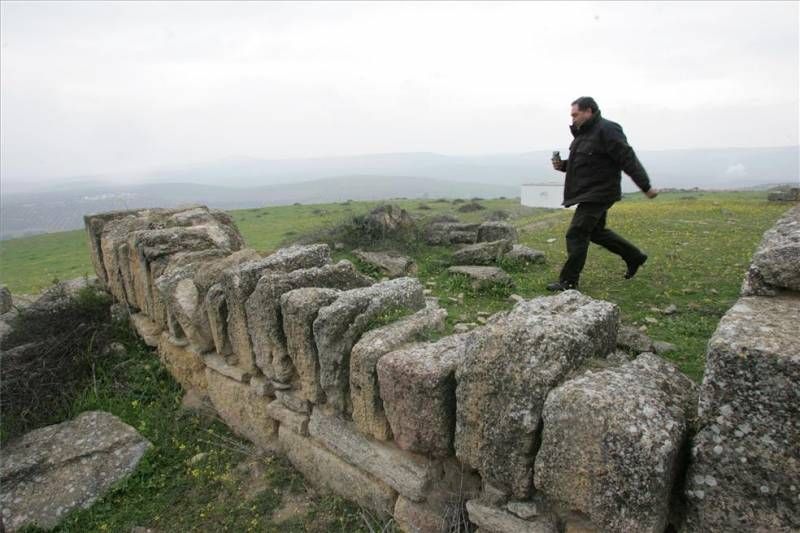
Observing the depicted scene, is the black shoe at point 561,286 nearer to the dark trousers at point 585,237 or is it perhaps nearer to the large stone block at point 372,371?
the dark trousers at point 585,237

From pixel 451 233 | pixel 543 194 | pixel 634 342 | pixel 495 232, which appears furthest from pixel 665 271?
pixel 543 194

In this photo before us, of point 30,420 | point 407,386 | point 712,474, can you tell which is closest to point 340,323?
point 407,386

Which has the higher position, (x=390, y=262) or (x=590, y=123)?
(x=590, y=123)

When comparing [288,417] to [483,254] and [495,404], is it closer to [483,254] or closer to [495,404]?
[495,404]

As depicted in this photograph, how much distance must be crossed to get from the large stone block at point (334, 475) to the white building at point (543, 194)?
26173mm

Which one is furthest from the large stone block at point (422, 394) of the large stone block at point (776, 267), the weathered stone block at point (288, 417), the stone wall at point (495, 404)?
the large stone block at point (776, 267)

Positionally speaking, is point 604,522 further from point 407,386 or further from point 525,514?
point 407,386

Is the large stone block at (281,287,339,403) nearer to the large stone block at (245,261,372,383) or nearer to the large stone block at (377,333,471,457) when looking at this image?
the large stone block at (245,261,372,383)

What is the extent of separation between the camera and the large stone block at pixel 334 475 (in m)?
3.87

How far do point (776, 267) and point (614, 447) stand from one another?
1.44 meters

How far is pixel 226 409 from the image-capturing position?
5590mm

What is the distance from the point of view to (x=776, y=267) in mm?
2787

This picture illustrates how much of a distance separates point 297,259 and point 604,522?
3738 millimetres

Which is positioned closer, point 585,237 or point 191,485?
point 191,485
